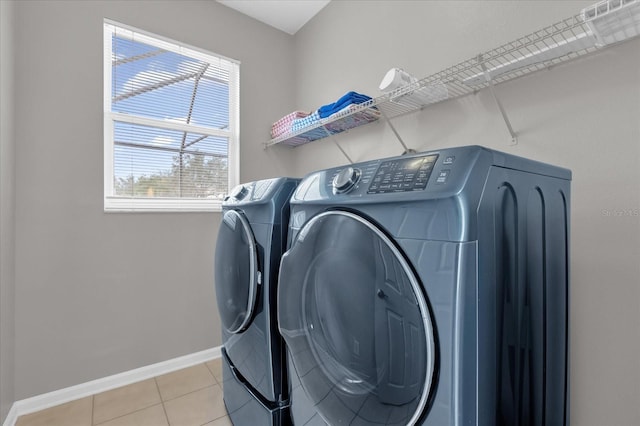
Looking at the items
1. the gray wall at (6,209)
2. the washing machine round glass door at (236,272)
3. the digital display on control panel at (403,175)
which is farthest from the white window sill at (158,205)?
the digital display on control panel at (403,175)

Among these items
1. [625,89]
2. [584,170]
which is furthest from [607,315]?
[625,89]

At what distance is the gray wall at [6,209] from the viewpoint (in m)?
1.52

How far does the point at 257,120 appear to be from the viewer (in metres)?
2.66

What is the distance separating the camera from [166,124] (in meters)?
2.27

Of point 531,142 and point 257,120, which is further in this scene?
point 257,120

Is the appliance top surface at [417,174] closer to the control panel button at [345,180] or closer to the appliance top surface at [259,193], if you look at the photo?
the control panel button at [345,180]

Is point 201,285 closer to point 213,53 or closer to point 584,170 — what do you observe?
point 213,53

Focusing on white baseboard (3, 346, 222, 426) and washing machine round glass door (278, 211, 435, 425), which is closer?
washing machine round glass door (278, 211, 435, 425)

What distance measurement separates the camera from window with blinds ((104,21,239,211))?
209 centimetres

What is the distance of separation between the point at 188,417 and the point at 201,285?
0.87m

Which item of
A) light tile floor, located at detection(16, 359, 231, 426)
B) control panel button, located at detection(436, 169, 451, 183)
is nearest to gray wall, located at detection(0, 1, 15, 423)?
light tile floor, located at detection(16, 359, 231, 426)

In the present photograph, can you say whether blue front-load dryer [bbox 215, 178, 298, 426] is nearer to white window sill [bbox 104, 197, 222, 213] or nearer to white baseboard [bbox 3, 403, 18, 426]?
white window sill [bbox 104, 197, 222, 213]

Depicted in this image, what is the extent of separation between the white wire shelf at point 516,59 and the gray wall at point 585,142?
2.4 inches

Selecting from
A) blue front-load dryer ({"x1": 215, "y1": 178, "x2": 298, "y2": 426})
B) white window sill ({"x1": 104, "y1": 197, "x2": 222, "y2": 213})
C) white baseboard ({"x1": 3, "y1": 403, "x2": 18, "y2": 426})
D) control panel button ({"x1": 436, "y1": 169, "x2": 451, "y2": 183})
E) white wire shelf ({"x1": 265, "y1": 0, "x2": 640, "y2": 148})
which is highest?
white wire shelf ({"x1": 265, "y1": 0, "x2": 640, "y2": 148})
